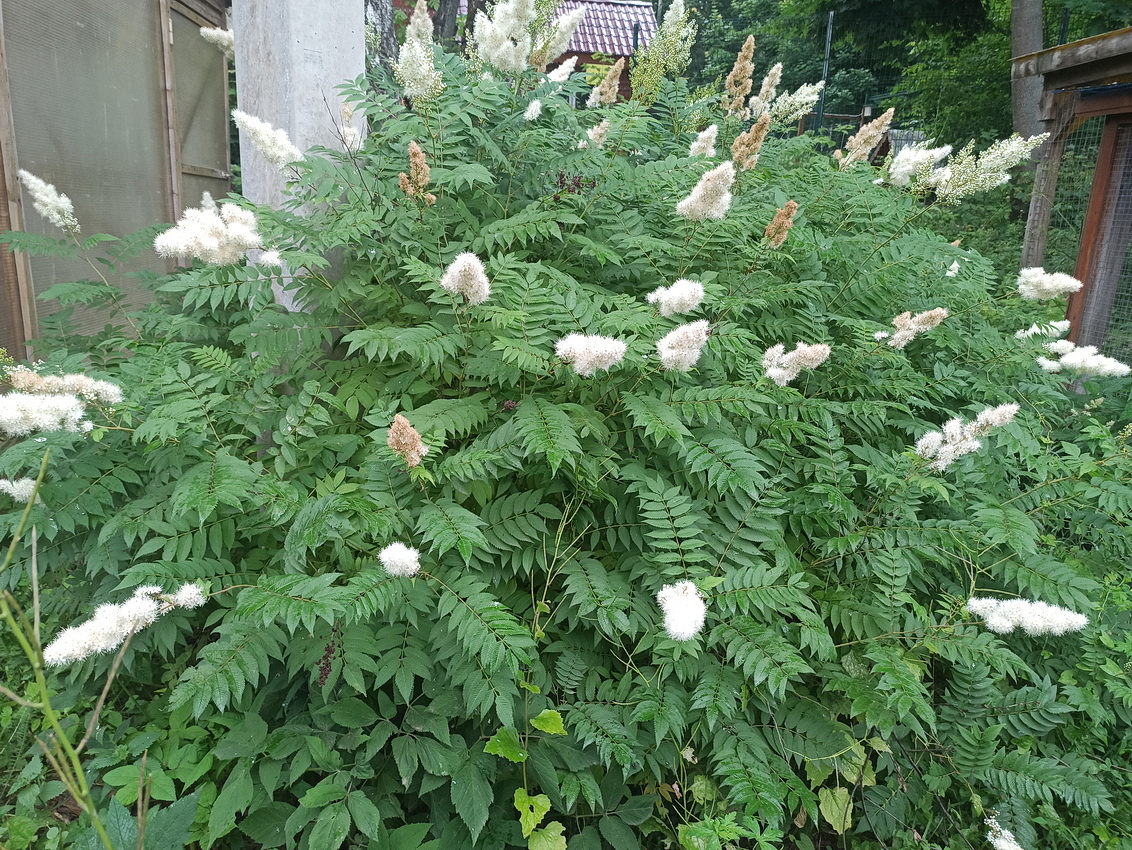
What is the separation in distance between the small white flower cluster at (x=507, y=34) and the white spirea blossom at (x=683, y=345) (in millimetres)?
1790

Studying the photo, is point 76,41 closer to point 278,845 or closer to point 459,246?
point 459,246

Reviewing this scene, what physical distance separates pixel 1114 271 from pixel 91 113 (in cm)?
767

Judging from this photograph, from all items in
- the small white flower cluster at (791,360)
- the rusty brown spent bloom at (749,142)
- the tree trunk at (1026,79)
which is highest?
the tree trunk at (1026,79)

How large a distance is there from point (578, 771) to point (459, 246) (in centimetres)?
190

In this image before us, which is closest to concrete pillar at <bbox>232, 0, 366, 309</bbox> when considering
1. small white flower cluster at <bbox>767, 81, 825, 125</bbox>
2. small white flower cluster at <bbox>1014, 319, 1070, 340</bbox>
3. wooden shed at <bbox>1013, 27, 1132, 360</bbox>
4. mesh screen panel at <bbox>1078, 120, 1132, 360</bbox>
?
small white flower cluster at <bbox>767, 81, 825, 125</bbox>

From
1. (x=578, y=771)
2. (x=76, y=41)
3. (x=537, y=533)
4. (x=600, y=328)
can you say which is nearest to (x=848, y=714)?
(x=578, y=771)

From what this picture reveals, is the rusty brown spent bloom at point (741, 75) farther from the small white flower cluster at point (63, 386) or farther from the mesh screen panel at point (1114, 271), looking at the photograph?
the mesh screen panel at point (1114, 271)

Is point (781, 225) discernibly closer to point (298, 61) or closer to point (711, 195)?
point (711, 195)

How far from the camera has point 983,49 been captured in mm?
11727

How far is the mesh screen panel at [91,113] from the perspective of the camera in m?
3.98

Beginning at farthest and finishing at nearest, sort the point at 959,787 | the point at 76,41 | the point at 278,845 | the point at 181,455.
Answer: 1. the point at 76,41
2. the point at 959,787
3. the point at 181,455
4. the point at 278,845

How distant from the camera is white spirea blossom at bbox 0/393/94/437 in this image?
5.64ft

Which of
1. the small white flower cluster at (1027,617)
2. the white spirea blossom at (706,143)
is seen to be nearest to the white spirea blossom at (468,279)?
the small white flower cluster at (1027,617)

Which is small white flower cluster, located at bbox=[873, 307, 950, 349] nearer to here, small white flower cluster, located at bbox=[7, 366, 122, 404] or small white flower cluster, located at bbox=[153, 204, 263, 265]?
small white flower cluster, located at bbox=[153, 204, 263, 265]
